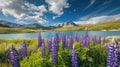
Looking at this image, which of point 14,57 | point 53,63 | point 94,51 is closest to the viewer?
point 14,57

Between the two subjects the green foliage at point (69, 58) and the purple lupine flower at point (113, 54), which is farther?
the green foliage at point (69, 58)

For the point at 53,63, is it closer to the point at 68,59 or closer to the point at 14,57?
the point at 68,59

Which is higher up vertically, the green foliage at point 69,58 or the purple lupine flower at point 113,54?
the purple lupine flower at point 113,54

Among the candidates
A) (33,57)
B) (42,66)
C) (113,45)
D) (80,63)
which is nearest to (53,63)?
(42,66)

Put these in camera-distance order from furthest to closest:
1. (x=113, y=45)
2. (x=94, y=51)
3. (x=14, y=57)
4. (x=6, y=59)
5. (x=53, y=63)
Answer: (x=6, y=59) < (x=94, y=51) < (x=53, y=63) < (x=14, y=57) < (x=113, y=45)

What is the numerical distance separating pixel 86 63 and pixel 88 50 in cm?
95

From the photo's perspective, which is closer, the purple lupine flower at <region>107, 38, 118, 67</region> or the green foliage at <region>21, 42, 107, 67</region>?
the purple lupine flower at <region>107, 38, 118, 67</region>

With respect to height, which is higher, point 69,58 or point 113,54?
point 113,54

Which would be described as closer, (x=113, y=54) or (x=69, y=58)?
(x=113, y=54)

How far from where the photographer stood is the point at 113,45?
22.6ft

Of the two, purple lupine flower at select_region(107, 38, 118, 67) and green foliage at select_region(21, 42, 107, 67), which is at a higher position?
purple lupine flower at select_region(107, 38, 118, 67)

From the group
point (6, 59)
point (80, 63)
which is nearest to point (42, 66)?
point (80, 63)

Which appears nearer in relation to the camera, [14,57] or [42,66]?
[14,57]

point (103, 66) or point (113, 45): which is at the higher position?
point (113, 45)
